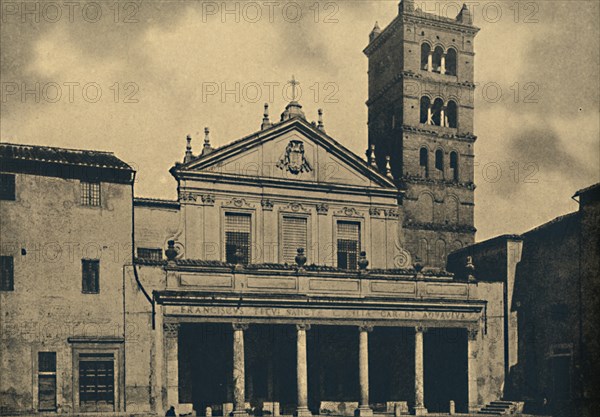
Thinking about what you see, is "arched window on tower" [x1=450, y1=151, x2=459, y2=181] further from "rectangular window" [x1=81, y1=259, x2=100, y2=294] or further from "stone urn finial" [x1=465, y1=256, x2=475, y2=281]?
"rectangular window" [x1=81, y1=259, x2=100, y2=294]

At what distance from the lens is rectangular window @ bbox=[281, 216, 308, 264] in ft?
118

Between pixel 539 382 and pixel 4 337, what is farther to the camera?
pixel 539 382

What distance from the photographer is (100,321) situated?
30062 millimetres

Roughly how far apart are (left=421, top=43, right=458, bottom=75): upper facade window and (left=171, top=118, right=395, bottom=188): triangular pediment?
7.25 meters

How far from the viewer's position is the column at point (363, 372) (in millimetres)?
32062

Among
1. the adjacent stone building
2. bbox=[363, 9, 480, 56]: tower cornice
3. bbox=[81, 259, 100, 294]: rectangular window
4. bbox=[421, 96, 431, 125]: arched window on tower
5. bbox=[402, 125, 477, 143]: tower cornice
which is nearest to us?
the adjacent stone building

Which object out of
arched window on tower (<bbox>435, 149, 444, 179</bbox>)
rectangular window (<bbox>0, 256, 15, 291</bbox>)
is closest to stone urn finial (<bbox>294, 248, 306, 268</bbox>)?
rectangular window (<bbox>0, 256, 15, 291</bbox>)

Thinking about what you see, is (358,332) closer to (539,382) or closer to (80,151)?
(539,382)

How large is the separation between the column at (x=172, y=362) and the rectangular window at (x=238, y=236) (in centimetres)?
561

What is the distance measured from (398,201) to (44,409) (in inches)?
700

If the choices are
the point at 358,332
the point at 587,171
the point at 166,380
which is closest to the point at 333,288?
the point at 358,332

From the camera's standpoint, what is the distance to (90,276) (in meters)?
30.5

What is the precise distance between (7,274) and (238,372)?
8313 millimetres

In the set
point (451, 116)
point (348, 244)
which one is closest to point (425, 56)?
point (451, 116)
